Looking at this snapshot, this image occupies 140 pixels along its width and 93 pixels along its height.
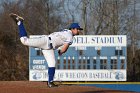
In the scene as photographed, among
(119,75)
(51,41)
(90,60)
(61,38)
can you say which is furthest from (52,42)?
(119,75)

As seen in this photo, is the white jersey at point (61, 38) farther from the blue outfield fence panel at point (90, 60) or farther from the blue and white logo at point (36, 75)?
the blue and white logo at point (36, 75)

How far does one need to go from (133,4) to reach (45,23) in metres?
8.46

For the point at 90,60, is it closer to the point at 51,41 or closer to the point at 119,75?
the point at 119,75

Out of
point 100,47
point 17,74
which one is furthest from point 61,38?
point 17,74

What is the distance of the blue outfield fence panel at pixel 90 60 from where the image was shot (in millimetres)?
24812

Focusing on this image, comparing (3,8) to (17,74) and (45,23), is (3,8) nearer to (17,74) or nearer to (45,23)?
(45,23)

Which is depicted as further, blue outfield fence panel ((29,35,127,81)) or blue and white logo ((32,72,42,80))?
blue and white logo ((32,72,42,80))

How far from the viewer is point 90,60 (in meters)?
24.9

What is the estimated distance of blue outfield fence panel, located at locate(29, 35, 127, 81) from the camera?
81.4 feet

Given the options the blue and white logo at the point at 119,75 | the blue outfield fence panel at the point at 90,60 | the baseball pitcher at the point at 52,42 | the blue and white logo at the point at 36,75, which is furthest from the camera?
the blue and white logo at the point at 36,75

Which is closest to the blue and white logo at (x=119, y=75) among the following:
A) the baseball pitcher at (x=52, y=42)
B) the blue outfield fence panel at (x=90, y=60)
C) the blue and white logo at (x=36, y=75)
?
the blue outfield fence panel at (x=90, y=60)

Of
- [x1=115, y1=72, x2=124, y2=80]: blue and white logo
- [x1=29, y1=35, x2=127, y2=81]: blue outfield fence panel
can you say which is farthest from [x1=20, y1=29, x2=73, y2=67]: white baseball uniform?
[x1=115, y1=72, x2=124, y2=80]: blue and white logo

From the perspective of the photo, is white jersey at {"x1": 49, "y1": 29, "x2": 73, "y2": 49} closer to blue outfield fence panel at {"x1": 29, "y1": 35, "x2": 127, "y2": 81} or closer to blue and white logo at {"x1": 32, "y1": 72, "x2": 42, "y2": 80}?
blue outfield fence panel at {"x1": 29, "y1": 35, "x2": 127, "y2": 81}

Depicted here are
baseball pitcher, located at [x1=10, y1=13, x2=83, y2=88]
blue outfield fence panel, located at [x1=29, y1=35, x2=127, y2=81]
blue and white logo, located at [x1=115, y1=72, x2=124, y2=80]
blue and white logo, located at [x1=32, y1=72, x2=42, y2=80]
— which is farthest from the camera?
blue and white logo, located at [x1=32, y1=72, x2=42, y2=80]
